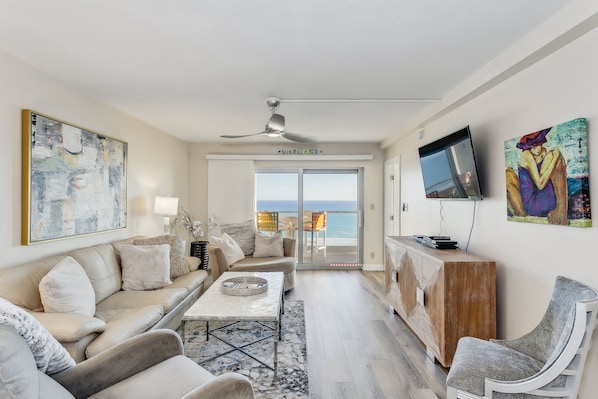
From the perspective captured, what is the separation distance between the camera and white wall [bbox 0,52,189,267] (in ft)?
7.22

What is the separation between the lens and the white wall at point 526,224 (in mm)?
1695

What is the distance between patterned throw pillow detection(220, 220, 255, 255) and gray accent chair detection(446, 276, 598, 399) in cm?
330

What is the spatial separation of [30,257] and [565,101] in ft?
12.8

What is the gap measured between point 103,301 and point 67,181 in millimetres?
1110

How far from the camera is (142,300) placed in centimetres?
266

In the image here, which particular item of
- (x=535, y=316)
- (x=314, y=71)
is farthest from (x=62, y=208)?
(x=535, y=316)

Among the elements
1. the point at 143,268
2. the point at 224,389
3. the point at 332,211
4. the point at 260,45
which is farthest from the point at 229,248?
the point at 224,389

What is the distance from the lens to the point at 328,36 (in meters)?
1.93

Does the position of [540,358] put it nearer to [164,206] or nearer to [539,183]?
[539,183]

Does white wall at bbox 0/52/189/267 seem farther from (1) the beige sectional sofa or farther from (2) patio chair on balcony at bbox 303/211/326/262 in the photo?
(2) patio chair on balcony at bbox 303/211/326/262

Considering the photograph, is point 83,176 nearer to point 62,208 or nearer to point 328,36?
point 62,208

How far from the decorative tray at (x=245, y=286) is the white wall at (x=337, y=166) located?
299 cm

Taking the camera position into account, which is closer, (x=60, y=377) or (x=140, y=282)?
(x=60, y=377)

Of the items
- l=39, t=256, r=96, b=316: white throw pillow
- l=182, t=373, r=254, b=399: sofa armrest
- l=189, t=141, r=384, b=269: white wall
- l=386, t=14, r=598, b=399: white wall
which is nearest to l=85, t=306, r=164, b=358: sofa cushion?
l=39, t=256, r=96, b=316: white throw pillow
